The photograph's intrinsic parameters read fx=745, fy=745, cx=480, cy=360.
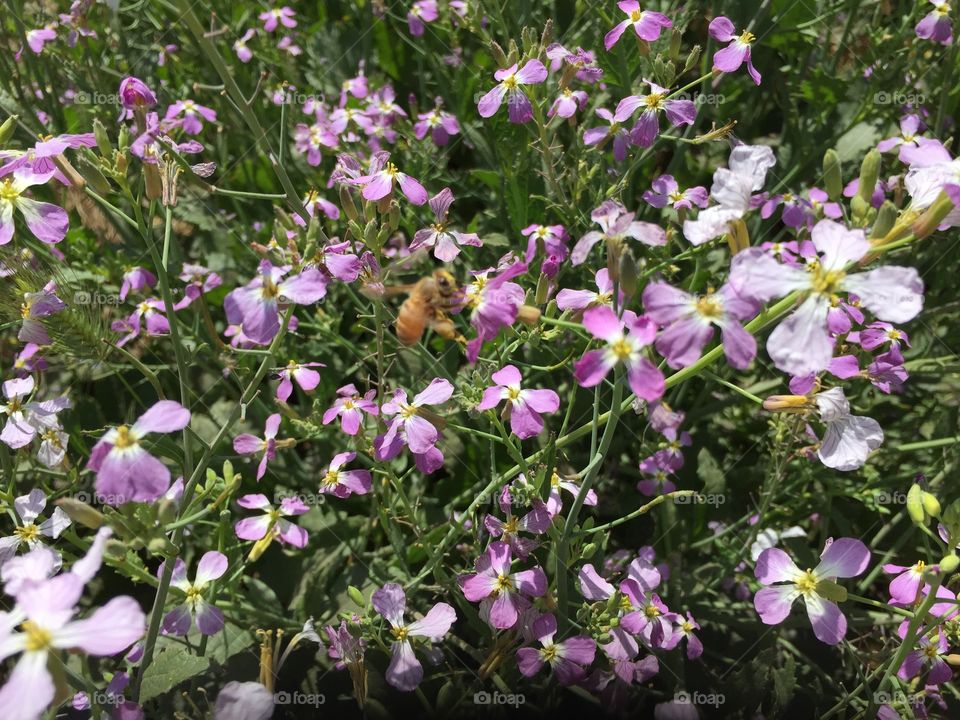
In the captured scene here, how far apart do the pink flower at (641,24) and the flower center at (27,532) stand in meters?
1.56

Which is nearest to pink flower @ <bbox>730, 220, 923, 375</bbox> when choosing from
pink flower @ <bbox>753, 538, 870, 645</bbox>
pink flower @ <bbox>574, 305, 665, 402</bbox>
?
pink flower @ <bbox>574, 305, 665, 402</bbox>

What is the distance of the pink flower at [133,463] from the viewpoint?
102 centimetres

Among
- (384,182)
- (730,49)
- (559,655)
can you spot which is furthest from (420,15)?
(559,655)

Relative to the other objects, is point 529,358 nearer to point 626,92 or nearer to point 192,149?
point 626,92

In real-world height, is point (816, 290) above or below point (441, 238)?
above

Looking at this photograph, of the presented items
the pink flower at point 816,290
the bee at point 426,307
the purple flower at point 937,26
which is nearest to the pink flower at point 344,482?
the bee at point 426,307

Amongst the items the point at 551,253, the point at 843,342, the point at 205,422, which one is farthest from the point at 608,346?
the point at 205,422

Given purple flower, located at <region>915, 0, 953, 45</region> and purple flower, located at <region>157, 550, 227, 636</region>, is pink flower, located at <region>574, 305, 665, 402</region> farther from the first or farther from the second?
purple flower, located at <region>915, 0, 953, 45</region>

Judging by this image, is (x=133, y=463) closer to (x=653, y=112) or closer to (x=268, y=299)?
(x=268, y=299)

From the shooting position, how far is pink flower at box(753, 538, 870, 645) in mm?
1280

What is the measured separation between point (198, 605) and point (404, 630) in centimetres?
43

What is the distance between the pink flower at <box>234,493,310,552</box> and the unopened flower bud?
4.00 ft

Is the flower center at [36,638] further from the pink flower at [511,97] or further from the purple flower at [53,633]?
the pink flower at [511,97]

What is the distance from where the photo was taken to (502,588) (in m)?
1.41
